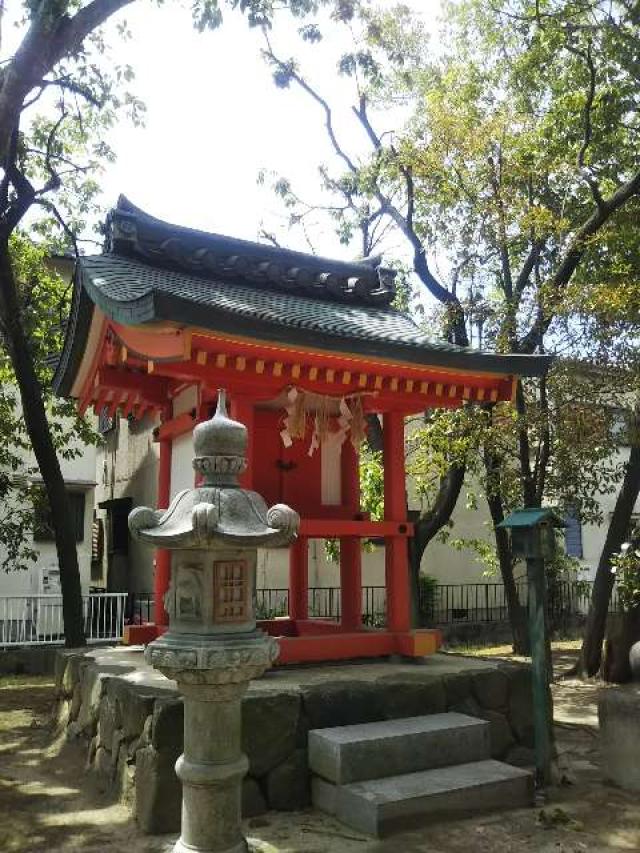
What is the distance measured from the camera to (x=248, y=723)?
5867 millimetres

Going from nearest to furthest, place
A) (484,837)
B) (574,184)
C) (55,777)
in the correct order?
1. (484,837)
2. (55,777)
3. (574,184)

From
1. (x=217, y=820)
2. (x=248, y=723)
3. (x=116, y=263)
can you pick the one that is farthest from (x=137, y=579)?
(x=217, y=820)

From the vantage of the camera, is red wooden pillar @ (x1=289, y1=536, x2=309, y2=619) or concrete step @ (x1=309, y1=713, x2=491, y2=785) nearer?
concrete step @ (x1=309, y1=713, x2=491, y2=785)

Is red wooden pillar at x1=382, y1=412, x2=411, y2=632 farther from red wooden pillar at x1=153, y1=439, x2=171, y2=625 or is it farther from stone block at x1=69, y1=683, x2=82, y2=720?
stone block at x1=69, y1=683, x2=82, y2=720

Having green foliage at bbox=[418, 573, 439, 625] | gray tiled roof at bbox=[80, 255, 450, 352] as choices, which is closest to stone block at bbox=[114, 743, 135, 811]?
gray tiled roof at bbox=[80, 255, 450, 352]

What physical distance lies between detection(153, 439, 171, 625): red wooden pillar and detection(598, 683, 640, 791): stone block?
481 centimetres

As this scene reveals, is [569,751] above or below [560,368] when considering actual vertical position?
below

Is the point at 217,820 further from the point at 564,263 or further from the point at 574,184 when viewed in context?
the point at 574,184

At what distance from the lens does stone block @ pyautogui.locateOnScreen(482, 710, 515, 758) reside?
23.0 feet

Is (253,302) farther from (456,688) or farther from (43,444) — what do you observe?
(43,444)

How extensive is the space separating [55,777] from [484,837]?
413 centimetres

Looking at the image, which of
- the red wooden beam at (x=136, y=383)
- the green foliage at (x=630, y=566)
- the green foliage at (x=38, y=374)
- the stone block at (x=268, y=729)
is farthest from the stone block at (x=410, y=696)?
the green foliage at (x=38, y=374)

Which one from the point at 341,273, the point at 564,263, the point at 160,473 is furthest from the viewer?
the point at 564,263

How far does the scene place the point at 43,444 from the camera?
12.0 metres
